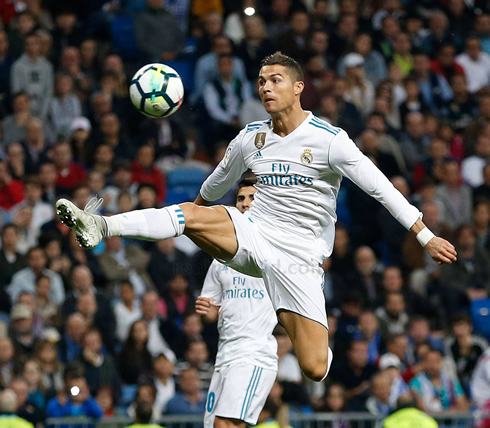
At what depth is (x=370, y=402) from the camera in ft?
37.6

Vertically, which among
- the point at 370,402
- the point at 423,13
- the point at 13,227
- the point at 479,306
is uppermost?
the point at 423,13

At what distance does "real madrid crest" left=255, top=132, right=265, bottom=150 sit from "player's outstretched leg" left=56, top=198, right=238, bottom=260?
0.65m

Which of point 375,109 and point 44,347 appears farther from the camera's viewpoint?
point 375,109

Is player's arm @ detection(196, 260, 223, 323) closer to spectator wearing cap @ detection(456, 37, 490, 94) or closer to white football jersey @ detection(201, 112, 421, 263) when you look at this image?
white football jersey @ detection(201, 112, 421, 263)

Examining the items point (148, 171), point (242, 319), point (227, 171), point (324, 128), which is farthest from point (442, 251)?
point (148, 171)

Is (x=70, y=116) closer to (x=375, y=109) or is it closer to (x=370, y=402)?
(x=375, y=109)

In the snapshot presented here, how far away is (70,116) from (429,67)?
18.8 ft

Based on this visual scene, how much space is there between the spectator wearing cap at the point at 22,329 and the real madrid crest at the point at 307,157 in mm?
5094

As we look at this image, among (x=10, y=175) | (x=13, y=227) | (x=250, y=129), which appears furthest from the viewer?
(x=10, y=175)

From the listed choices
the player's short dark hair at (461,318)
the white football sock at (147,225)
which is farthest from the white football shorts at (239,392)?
the player's short dark hair at (461,318)

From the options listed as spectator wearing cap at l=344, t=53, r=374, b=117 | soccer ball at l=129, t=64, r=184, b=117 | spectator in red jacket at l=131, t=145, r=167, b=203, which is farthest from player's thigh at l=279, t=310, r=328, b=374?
spectator wearing cap at l=344, t=53, r=374, b=117

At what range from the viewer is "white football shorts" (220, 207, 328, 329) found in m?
7.50

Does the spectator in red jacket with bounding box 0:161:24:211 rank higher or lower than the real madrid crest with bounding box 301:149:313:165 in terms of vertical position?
higher

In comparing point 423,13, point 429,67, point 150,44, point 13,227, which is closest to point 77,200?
point 13,227
